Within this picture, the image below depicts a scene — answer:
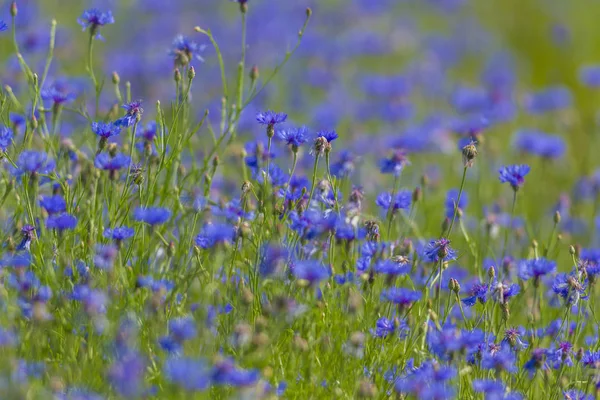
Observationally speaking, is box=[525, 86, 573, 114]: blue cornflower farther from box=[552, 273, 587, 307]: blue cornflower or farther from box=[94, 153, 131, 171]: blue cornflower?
box=[94, 153, 131, 171]: blue cornflower

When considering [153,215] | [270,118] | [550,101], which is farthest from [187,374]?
[550,101]

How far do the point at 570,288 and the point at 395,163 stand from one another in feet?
2.97

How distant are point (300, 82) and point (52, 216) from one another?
3.85 metres

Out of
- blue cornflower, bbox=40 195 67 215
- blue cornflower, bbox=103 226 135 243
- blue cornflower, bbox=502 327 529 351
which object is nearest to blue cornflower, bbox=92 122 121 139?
blue cornflower, bbox=40 195 67 215

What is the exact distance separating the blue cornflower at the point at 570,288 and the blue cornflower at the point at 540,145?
5.39 feet

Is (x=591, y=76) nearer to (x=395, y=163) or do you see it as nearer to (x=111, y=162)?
(x=395, y=163)

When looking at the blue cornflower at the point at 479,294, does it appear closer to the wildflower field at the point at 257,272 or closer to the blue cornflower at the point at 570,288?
the wildflower field at the point at 257,272

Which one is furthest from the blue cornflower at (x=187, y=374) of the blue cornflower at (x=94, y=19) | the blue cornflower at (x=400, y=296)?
the blue cornflower at (x=94, y=19)

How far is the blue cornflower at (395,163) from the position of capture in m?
3.07

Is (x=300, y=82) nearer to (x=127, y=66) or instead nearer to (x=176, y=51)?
(x=127, y=66)

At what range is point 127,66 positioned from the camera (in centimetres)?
568

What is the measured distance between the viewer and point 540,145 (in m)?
4.10

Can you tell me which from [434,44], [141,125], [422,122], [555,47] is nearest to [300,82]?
[422,122]

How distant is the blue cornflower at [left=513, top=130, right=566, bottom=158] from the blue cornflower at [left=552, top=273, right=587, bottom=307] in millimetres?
1643
